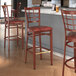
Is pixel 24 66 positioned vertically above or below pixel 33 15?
below

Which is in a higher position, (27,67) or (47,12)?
(47,12)

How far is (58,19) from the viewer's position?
450 cm

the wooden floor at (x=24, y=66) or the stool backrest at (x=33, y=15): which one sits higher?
the stool backrest at (x=33, y=15)

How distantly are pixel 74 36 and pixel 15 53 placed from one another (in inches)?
88.0

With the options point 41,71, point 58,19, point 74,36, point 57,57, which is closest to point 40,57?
point 57,57

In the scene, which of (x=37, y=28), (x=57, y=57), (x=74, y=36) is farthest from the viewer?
(x=57, y=57)

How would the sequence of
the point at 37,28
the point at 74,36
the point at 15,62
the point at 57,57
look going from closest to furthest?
the point at 74,36
the point at 37,28
the point at 15,62
the point at 57,57

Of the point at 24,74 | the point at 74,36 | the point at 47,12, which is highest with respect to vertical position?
the point at 47,12

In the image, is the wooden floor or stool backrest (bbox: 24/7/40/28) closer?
the wooden floor

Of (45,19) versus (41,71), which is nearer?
(41,71)

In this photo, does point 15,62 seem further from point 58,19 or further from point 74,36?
point 74,36

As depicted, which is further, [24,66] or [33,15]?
[33,15]

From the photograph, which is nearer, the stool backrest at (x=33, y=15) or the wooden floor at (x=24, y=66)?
the wooden floor at (x=24, y=66)

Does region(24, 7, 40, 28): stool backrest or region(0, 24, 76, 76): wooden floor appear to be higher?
region(24, 7, 40, 28): stool backrest
